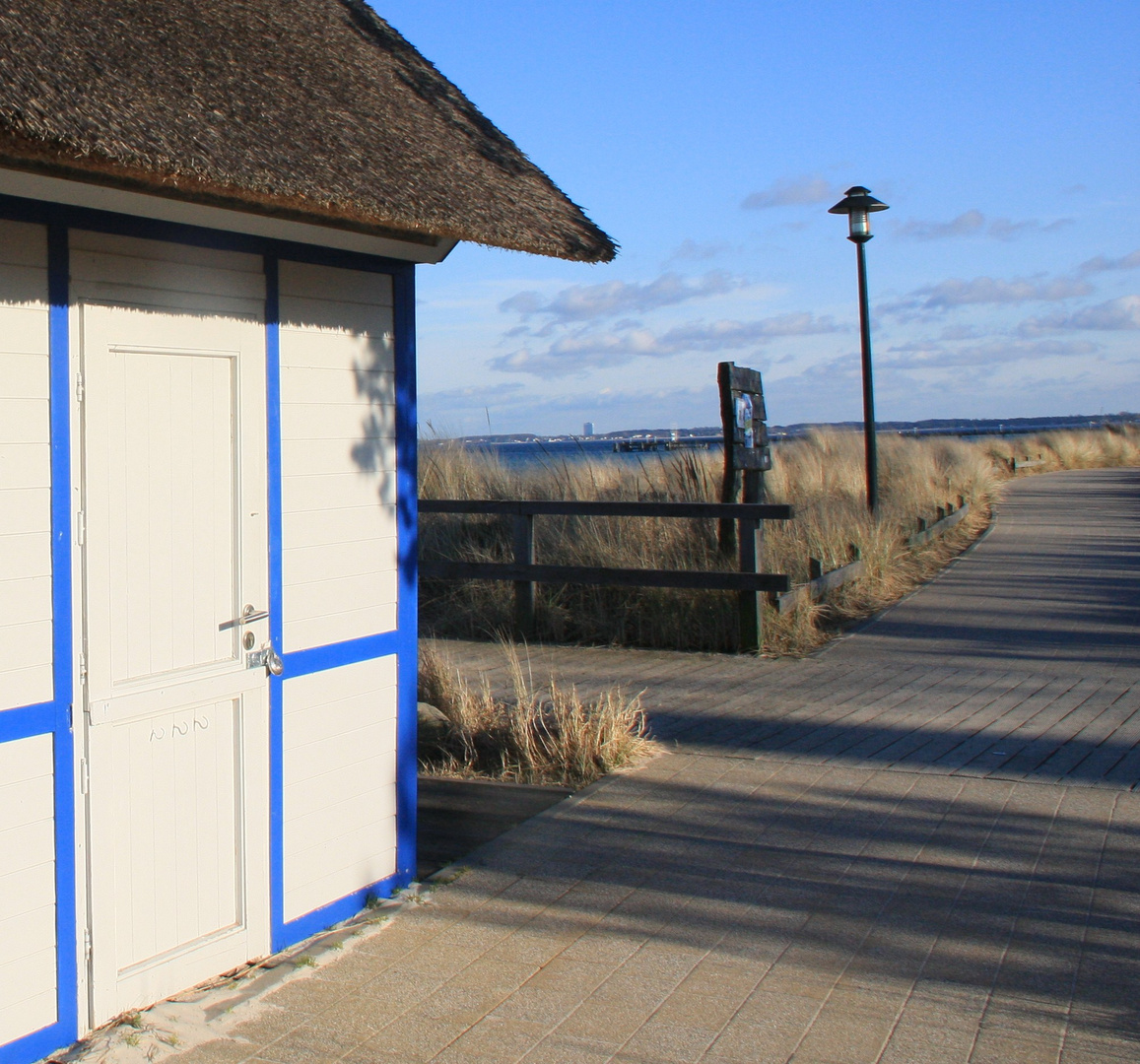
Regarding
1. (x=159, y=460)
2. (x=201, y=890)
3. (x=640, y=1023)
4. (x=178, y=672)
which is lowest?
(x=640, y=1023)

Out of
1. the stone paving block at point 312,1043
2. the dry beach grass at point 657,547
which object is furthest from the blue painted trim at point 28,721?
the dry beach grass at point 657,547

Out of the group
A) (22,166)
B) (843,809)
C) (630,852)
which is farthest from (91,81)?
(843,809)

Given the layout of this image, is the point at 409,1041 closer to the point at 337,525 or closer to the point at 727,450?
the point at 337,525

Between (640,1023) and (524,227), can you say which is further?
(524,227)

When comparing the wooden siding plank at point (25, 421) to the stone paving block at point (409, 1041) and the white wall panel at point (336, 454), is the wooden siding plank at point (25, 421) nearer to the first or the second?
the white wall panel at point (336, 454)

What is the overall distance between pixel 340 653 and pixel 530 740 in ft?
7.03

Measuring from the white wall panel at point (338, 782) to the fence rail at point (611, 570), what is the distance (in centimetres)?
523

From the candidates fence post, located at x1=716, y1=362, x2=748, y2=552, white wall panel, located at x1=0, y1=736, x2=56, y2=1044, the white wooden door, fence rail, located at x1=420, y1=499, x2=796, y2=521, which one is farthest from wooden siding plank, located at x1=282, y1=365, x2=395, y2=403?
fence post, located at x1=716, y1=362, x2=748, y2=552

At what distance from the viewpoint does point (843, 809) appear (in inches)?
230

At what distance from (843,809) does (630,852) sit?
1.16 metres

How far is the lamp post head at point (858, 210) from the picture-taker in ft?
48.3

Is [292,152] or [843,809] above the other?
[292,152]

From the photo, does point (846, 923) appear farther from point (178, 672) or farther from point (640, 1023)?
point (178, 672)

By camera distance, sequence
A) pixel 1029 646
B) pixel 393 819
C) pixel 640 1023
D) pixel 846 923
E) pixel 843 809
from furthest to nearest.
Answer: pixel 1029 646 < pixel 843 809 < pixel 393 819 < pixel 846 923 < pixel 640 1023
